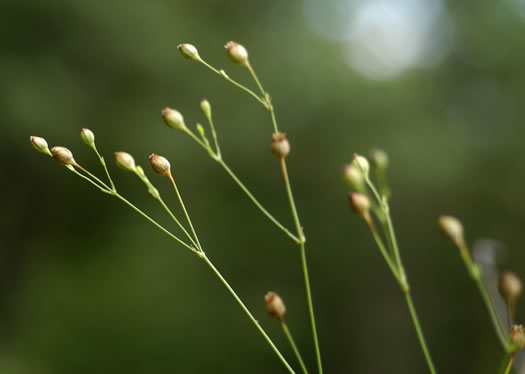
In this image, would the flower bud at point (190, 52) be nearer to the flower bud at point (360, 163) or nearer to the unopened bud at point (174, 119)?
the unopened bud at point (174, 119)

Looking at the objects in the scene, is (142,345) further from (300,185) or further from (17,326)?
(300,185)

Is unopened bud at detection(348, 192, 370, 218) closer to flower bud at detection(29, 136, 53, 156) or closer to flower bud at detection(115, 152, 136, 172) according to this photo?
flower bud at detection(115, 152, 136, 172)

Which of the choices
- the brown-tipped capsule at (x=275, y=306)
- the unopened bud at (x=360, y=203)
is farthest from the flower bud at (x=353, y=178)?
the brown-tipped capsule at (x=275, y=306)

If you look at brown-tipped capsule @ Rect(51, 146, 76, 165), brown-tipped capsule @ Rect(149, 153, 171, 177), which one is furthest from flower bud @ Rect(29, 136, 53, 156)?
brown-tipped capsule @ Rect(149, 153, 171, 177)

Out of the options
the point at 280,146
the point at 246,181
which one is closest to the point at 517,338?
the point at 280,146

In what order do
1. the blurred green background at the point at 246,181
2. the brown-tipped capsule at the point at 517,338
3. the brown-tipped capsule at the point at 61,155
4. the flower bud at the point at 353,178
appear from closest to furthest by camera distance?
the brown-tipped capsule at the point at 517,338
the flower bud at the point at 353,178
the brown-tipped capsule at the point at 61,155
the blurred green background at the point at 246,181

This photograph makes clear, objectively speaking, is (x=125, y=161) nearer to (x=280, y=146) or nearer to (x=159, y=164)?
(x=159, y=164)
